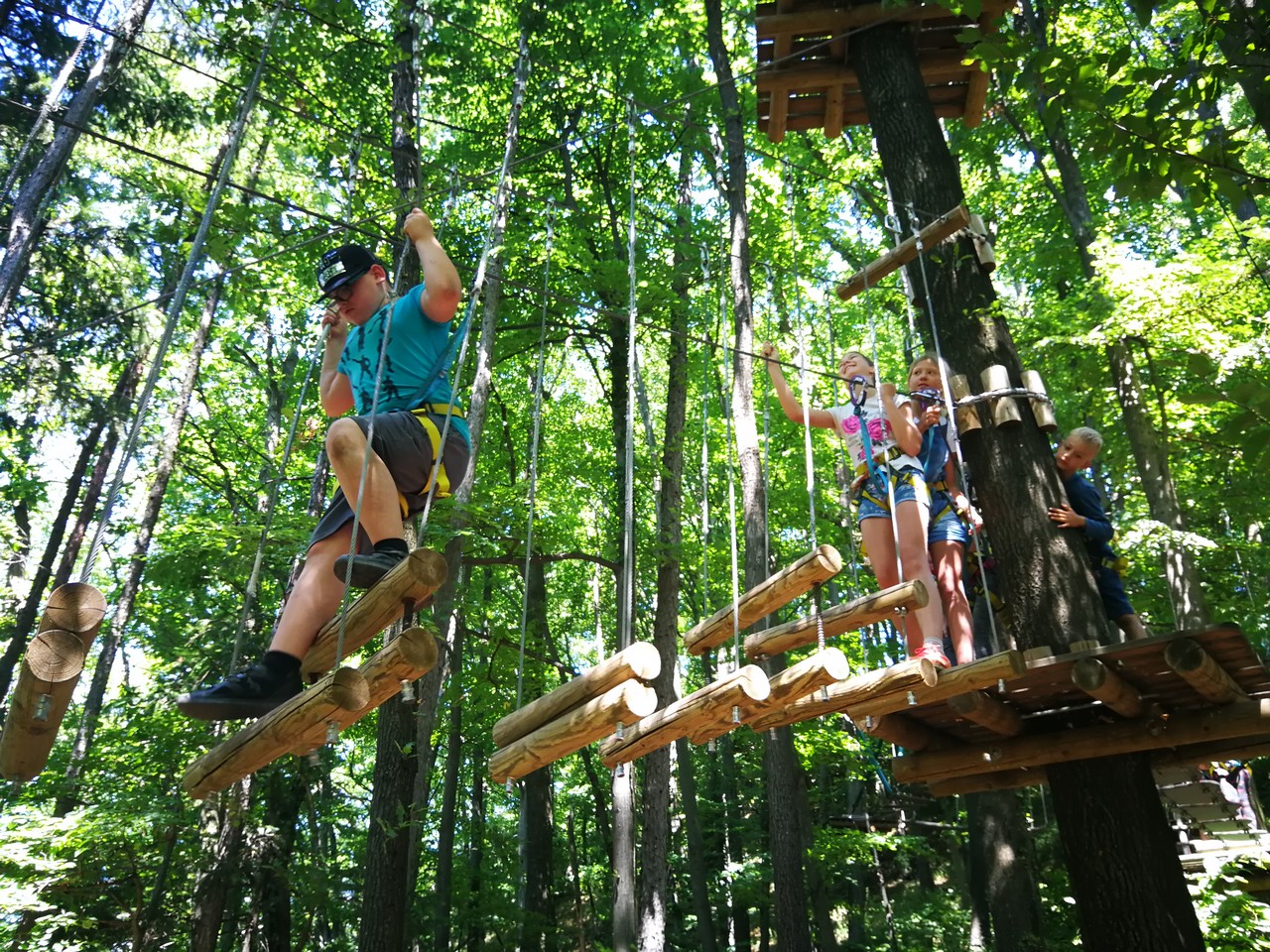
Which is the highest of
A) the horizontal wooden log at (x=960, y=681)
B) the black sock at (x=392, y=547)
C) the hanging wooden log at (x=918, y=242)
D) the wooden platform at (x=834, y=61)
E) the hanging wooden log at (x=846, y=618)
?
the wooden platform at (x=834, y=61)

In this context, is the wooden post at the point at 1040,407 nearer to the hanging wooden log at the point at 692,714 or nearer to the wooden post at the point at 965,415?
the wooden post at the point at 965,415

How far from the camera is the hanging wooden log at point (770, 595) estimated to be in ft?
11.5

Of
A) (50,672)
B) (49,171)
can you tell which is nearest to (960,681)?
(50,672)

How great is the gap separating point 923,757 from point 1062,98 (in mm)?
2909

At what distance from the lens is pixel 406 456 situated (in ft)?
9.28

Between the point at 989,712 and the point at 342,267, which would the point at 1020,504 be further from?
the point at 342,267

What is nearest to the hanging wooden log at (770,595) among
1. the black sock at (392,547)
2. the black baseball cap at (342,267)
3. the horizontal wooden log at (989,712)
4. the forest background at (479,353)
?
the horizontal wooden log at (989,712)

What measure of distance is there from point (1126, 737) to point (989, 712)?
61cm

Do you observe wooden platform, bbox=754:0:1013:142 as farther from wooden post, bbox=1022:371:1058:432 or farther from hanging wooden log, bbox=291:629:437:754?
hanging wooden log, bbox=291:629:437:754

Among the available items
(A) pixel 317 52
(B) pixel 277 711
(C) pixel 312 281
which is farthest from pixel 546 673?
(B) pixel 277 711

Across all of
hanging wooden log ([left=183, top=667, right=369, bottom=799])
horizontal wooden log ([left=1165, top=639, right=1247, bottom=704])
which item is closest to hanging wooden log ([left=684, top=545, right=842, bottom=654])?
horizontal wooden log ([left=1165, top=639, right=1247, bottom=704])

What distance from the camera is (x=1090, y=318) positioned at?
8.02 metres

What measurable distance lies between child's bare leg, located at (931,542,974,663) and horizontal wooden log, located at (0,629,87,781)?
3.11 m

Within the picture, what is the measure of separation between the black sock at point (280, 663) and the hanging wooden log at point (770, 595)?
62.5 inches
